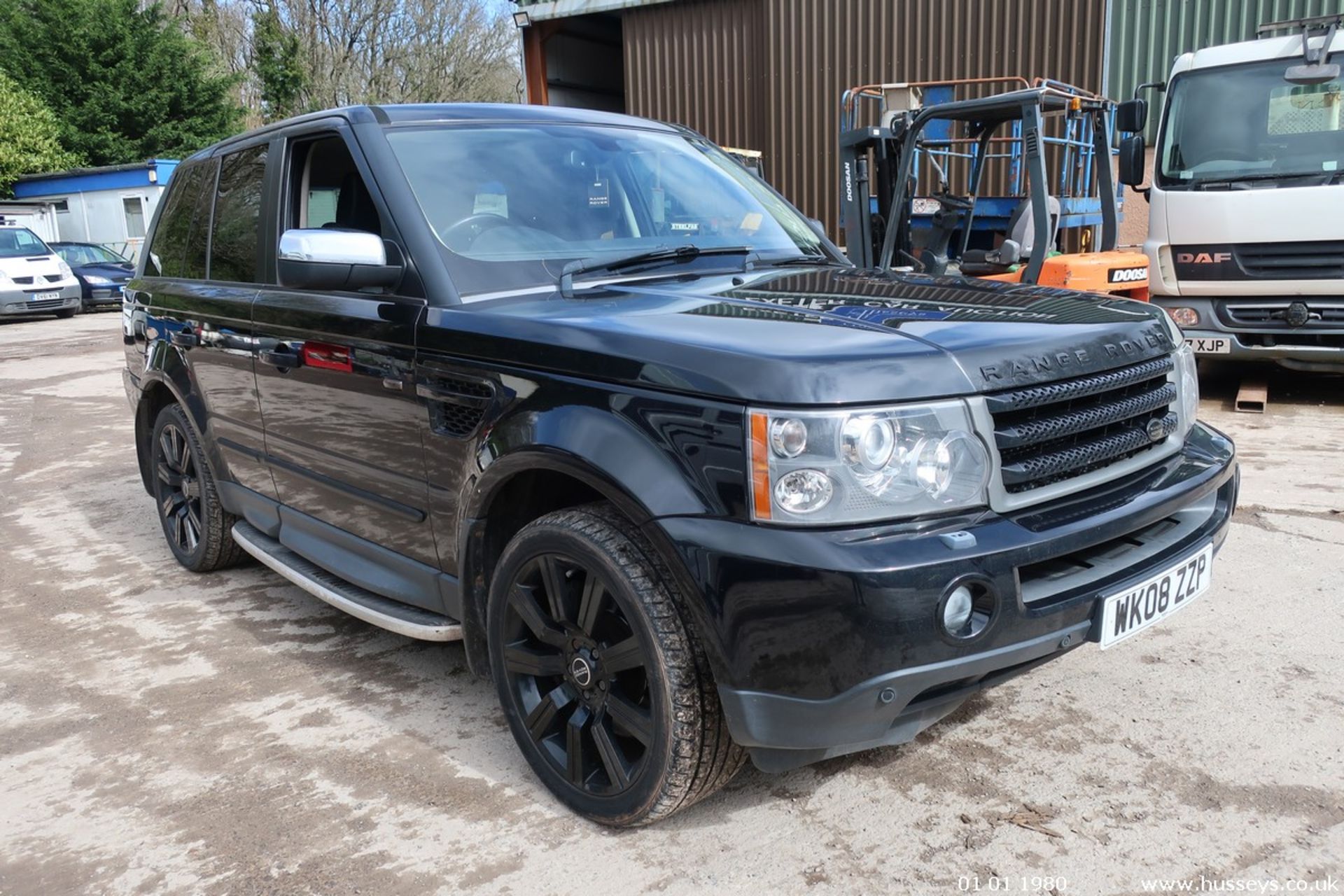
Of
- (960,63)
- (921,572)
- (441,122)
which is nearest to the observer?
(921,572)

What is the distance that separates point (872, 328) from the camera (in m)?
2.33

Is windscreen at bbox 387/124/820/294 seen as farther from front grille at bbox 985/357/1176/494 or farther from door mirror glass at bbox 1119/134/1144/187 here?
door mirror glass at bbox 1119/134/1144/187

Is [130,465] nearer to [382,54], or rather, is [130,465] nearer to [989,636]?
[989,636]

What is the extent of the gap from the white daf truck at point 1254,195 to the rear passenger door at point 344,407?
6065mm

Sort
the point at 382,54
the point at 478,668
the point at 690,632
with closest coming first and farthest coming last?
the point at 690,632 < the point at 478,668 < the point at 382,54

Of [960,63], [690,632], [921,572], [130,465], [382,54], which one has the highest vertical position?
[382,54]

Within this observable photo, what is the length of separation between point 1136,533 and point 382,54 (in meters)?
38.8

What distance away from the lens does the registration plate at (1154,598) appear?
7.70ft

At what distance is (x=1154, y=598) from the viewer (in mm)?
2475

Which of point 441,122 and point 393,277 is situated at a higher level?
point 441,122

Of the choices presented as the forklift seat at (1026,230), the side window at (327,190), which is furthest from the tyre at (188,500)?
the forklift seat at (1026,230)

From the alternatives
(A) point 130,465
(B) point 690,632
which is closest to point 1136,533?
(B) point 690,632

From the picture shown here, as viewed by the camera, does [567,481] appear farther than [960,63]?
No

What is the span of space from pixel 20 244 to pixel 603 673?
21217 mm
